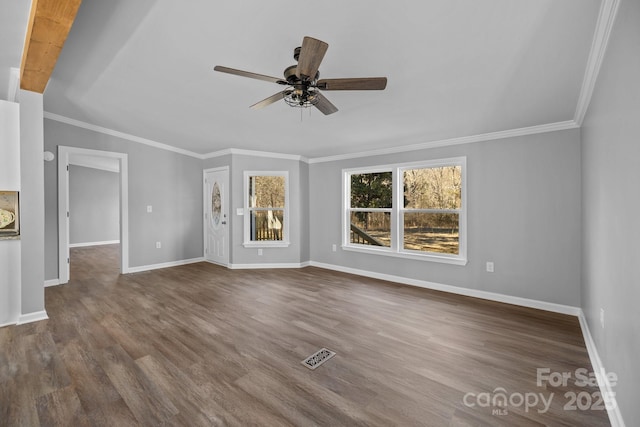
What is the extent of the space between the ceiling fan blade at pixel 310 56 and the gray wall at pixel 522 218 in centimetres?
306

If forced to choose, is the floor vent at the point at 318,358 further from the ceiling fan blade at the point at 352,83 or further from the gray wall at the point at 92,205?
the gray wall at the point at 92,205

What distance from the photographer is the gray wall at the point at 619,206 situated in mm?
1318

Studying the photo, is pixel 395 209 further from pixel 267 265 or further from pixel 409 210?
pixel 267 265

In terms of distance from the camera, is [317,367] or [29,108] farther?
[29,108]

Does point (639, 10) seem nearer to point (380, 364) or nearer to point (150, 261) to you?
point (380, 364)

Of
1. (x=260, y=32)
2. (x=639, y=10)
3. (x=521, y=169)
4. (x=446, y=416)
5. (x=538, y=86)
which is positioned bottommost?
(x=446, y=416)

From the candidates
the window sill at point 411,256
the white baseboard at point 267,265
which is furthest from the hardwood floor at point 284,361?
the white baseboard at point 267,265

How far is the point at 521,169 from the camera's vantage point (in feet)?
11.8

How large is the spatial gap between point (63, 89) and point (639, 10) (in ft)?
17.0

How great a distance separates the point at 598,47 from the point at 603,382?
2.25 m

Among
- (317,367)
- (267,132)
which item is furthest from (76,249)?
(317,367)

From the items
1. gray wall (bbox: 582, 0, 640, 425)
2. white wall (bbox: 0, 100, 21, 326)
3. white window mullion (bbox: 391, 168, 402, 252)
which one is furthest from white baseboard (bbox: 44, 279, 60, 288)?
gray wall (bbox: 582, 0, 640, 425)

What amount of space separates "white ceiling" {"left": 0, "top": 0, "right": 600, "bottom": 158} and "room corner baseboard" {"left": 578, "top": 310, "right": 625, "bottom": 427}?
2223mm

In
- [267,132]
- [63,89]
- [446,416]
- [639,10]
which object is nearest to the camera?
[639,10]
